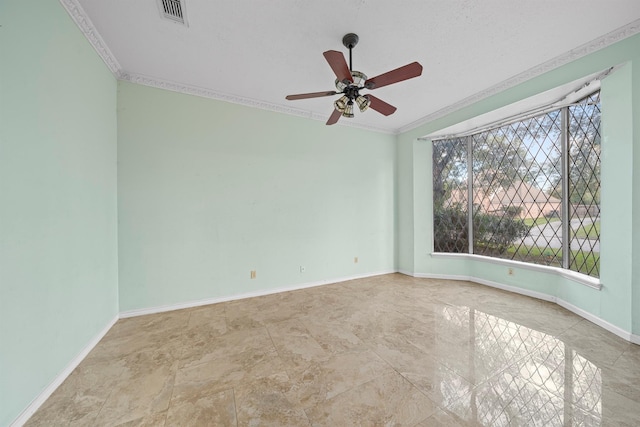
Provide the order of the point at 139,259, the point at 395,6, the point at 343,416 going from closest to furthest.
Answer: the point at 343,416 < the point at 395,6 < the point at 139,259

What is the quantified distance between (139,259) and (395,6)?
3.75 metres

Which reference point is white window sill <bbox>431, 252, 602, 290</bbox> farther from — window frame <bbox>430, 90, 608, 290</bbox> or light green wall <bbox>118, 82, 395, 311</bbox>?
light green wall <bbox>118, 82, 395, 311</bbox>

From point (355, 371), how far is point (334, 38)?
2983 millimetres

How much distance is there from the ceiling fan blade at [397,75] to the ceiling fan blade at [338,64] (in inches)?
8.3

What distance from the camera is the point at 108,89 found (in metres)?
2.52

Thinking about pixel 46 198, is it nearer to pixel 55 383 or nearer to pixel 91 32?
pixel 55 383

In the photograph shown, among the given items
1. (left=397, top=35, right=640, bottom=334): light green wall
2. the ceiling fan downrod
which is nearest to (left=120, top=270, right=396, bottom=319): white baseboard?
(left=397, top=35, right=640, bottom=334): light green wall

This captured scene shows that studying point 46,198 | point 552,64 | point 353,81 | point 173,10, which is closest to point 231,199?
point 46,198

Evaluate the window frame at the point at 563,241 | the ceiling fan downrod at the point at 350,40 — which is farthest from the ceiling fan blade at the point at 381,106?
the window frame at the point at 563,241

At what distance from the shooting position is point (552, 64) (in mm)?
2631

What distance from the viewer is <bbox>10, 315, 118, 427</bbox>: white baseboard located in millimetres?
1396

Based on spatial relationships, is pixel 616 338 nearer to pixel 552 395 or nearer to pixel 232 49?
pixel 552 395

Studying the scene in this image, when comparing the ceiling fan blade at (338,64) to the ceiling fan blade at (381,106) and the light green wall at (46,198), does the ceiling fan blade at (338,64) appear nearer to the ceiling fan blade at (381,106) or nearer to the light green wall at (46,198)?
the ceiling fan blade at (381,106)

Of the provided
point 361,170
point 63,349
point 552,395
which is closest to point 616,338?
point 552,395
